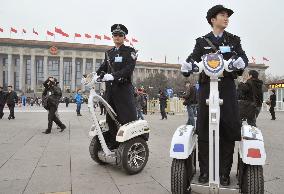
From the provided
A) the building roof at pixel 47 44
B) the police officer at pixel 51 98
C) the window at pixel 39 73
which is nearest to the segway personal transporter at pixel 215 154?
the police officer at pixel 51 98

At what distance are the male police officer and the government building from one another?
297 feet

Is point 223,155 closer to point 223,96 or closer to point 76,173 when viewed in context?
point 223,96

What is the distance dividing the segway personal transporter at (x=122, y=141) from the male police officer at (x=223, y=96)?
144 cm

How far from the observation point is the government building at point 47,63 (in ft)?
316

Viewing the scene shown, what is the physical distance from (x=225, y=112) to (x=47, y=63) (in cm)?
10325

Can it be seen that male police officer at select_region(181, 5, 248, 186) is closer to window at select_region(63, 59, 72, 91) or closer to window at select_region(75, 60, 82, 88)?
window at select_region(75, 60, 82, 88)

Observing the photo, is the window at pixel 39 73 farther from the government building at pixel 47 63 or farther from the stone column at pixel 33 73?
the stone column at pixel 33 73

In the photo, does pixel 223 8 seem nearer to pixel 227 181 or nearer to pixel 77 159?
pixel 227 181

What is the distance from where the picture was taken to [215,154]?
3.27 meters

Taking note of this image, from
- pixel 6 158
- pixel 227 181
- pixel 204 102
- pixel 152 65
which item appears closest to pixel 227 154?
pixel 227 181

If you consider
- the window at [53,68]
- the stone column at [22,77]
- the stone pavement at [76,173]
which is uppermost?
the window at [53,68]

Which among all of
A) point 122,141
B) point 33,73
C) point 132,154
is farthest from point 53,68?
Answer: point 122,141

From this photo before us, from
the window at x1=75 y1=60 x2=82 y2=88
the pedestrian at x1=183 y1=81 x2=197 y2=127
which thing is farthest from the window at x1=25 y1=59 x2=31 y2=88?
the pedestrian at x1=183 y1=81 x2=197 y2=127

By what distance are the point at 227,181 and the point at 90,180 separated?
1.92 m
